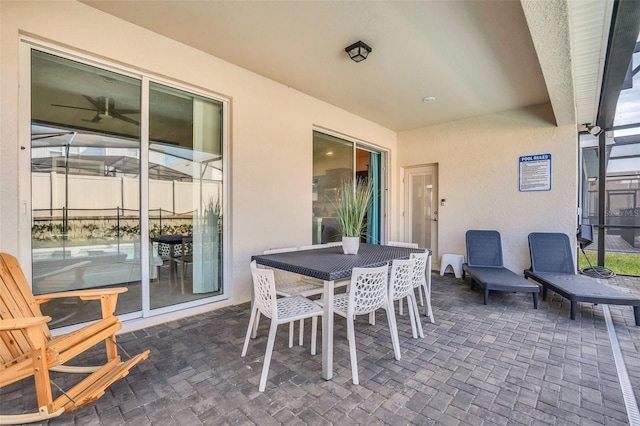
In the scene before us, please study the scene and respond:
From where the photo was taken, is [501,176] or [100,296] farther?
[501,176]

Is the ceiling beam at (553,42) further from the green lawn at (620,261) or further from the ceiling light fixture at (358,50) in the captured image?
the green lawn at (620,261)

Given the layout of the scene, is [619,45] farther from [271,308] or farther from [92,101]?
[92,101]

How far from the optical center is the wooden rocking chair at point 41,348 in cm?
150

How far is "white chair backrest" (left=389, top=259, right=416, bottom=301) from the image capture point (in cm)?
231

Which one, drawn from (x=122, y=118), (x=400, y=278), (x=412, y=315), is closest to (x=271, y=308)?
(x=400, y=278)

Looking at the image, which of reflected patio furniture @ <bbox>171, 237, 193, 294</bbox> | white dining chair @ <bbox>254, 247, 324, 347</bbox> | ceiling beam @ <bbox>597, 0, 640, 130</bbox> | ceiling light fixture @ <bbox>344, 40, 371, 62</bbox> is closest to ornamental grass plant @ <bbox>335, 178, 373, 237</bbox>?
white dining chair @ <bbox>254, 247, 324, 347</bbox>

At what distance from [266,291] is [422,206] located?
4.92 m

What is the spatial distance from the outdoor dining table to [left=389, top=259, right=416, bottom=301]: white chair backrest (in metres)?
0.14

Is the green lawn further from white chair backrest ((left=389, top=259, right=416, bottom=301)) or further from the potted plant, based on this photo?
the potted plant

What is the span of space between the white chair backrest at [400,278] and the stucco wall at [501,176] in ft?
11.3

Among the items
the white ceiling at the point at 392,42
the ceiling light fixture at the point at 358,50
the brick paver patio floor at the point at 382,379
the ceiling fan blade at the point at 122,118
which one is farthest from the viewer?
the ceiling light fixture at the point at 358,50

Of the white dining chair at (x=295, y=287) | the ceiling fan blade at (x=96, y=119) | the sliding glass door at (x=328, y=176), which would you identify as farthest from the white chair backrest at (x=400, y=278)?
the ceiling fan blade at (x=96, y=119)

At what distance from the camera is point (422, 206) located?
6137mm

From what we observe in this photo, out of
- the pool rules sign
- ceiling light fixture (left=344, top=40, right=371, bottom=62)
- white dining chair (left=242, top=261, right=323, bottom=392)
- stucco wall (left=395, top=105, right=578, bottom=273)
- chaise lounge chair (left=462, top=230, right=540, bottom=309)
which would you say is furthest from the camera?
the pool rules sign
